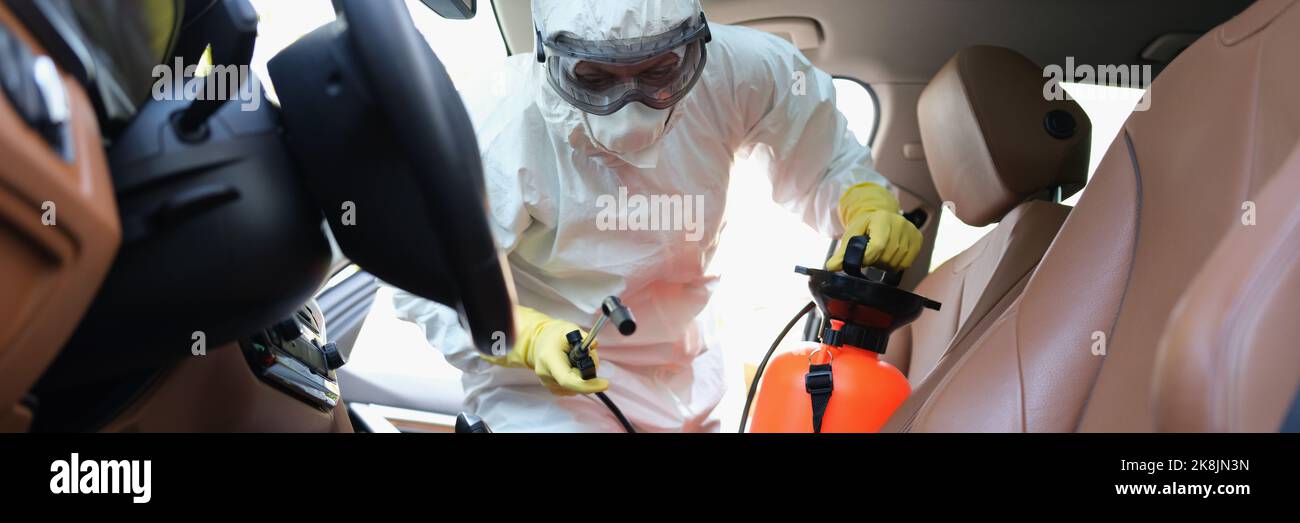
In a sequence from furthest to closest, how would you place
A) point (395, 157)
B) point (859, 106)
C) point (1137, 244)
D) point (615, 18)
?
point (859, 106)
point (615, 18)
point (1137, 244)
point (395, 157)

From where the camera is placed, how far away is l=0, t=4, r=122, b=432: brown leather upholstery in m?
0.36

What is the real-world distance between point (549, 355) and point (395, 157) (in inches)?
27.2

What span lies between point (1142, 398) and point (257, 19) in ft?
2.50

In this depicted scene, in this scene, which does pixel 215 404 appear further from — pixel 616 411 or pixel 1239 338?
pixel 616 411

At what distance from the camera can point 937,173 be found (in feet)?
5.02

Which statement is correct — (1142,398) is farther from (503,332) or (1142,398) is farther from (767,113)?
(767,113)

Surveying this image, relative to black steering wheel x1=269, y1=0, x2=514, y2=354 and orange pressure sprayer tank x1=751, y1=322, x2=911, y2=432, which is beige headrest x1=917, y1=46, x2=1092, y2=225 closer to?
orange pressure sprayer tank x1=751, y1=322, x2=911, y2=432

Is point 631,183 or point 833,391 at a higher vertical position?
point 631,183

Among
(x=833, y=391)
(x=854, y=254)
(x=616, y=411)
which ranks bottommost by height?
(x=616, y=411)

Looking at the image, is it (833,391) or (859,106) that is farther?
(859,106)

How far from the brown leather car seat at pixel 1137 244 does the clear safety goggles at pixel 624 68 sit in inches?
19.4

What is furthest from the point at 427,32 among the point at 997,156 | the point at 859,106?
the point at 859,106

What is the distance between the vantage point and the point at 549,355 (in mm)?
1188
